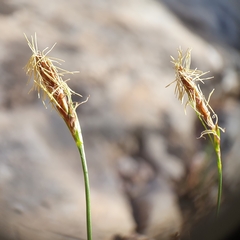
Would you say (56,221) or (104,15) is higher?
(104,15)

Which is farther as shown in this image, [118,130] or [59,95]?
[118,130]

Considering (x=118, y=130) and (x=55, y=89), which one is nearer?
(x=55, y=89)

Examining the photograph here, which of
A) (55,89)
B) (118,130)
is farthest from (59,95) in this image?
(118,130)

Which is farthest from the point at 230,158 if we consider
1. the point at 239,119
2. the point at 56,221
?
the point at 56,221

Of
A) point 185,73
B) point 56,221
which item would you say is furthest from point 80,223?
point 185,73

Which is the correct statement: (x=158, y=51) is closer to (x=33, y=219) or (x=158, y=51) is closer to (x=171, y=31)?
(x=171, y=31)

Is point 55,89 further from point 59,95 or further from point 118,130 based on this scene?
point 118,130

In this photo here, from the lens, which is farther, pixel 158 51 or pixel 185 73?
pixel 158 51
